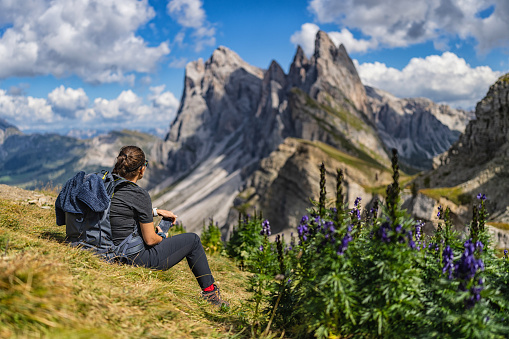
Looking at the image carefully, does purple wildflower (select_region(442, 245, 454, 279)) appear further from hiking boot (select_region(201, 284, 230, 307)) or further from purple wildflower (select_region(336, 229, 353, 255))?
hiking boot (select_region(201, 284, 230, 307))

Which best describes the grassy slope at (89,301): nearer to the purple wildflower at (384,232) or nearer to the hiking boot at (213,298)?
the hiking boot at (213,298)

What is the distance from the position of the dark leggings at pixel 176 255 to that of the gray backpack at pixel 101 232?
0.76ft

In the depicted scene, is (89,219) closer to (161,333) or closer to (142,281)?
(142,281)

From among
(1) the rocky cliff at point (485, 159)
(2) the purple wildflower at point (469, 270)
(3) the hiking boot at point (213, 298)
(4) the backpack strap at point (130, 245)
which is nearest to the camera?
(2) the purple wildflower at point (469, 270)

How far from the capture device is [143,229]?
19.5ft

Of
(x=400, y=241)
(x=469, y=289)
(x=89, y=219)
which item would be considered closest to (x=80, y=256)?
(x=89, y=219)

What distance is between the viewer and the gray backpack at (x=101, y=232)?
5727mm

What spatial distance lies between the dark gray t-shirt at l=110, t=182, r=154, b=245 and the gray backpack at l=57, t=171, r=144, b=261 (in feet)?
0.31

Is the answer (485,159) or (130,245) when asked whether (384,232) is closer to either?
(130,245)

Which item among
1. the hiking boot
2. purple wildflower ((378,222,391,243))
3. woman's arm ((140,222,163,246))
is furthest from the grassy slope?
purple wildflower ((378,222,391,243))

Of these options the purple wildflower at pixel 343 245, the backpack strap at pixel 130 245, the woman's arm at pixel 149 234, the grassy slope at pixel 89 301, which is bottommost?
the grassy slope at pixel 89 301

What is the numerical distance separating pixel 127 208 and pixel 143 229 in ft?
1.64

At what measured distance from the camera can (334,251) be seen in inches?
158

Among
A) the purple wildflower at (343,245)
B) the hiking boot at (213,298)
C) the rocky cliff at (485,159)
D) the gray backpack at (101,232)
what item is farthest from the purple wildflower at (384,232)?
the rocky cliff at (485,159)
